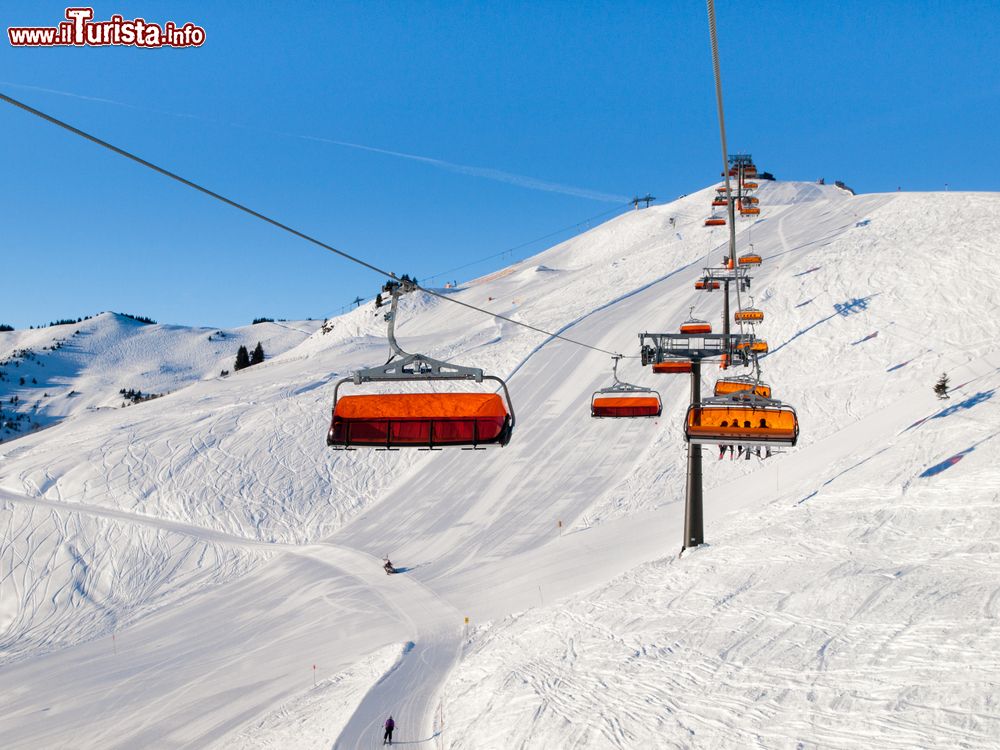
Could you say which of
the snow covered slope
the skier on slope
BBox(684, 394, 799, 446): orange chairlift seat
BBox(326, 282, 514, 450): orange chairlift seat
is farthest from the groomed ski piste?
Answer: the snow covered slope

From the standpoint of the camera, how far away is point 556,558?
85.6 feet

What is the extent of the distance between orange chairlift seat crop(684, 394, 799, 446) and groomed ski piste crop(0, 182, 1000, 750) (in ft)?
14.5

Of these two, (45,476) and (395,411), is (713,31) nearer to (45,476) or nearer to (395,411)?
(395,411)

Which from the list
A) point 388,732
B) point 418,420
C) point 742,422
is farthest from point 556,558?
point 418,420

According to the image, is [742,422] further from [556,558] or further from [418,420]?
[556,558]

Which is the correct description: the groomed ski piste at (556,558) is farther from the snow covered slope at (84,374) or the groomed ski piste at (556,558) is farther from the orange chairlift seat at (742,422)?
the snow covered slope at (84,374)

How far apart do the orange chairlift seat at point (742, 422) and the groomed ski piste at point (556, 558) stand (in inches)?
174

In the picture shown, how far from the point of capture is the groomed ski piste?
522 inches

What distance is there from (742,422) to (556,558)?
46.2ft

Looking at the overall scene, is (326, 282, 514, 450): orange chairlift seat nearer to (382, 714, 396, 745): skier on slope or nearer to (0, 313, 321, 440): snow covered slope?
(382, 714, 396, 745): skier on slope

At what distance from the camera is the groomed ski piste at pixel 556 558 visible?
13258 millimetres

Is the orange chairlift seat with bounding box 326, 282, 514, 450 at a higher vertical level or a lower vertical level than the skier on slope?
higher

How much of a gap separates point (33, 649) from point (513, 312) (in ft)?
168

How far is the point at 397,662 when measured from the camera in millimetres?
18812
